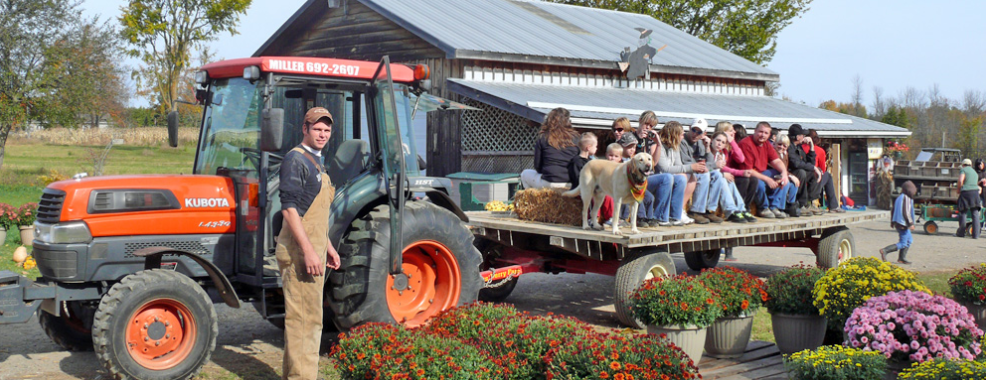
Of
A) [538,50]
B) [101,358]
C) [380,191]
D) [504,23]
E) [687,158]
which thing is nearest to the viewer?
[101,358]

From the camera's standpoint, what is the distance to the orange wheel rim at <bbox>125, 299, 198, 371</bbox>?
5.61 m

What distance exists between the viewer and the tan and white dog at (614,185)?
762cm

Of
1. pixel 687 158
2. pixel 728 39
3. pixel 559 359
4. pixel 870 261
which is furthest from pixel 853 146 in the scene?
pixel 559 359

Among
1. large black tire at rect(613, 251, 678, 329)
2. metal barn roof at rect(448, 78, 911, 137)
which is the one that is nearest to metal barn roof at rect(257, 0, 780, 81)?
metal barn roof at rect(448, 78, 911, 137)

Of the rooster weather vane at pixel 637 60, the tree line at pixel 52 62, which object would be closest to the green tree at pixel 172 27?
the tree line at pixel 52 62

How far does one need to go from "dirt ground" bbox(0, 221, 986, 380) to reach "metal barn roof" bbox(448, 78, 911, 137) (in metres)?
3.56

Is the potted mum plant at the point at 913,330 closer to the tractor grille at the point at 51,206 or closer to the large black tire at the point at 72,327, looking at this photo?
the tractor grille at the point at 51,206

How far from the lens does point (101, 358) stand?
5.43 m

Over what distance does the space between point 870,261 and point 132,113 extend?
5290 centimetres

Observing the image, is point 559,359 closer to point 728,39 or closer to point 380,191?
point 380,191

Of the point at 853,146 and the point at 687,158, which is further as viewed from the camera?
the point at 853,146

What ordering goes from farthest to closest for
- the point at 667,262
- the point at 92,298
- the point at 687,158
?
the point at 687,158 < the point at 667,262 < the point at 92,298

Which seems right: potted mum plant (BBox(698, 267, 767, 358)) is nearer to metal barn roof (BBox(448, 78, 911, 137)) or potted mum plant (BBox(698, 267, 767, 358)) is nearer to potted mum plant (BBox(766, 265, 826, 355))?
potted mum plant (BBox(766, 265, 826, 355))

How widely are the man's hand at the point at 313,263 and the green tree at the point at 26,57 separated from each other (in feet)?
77.2
